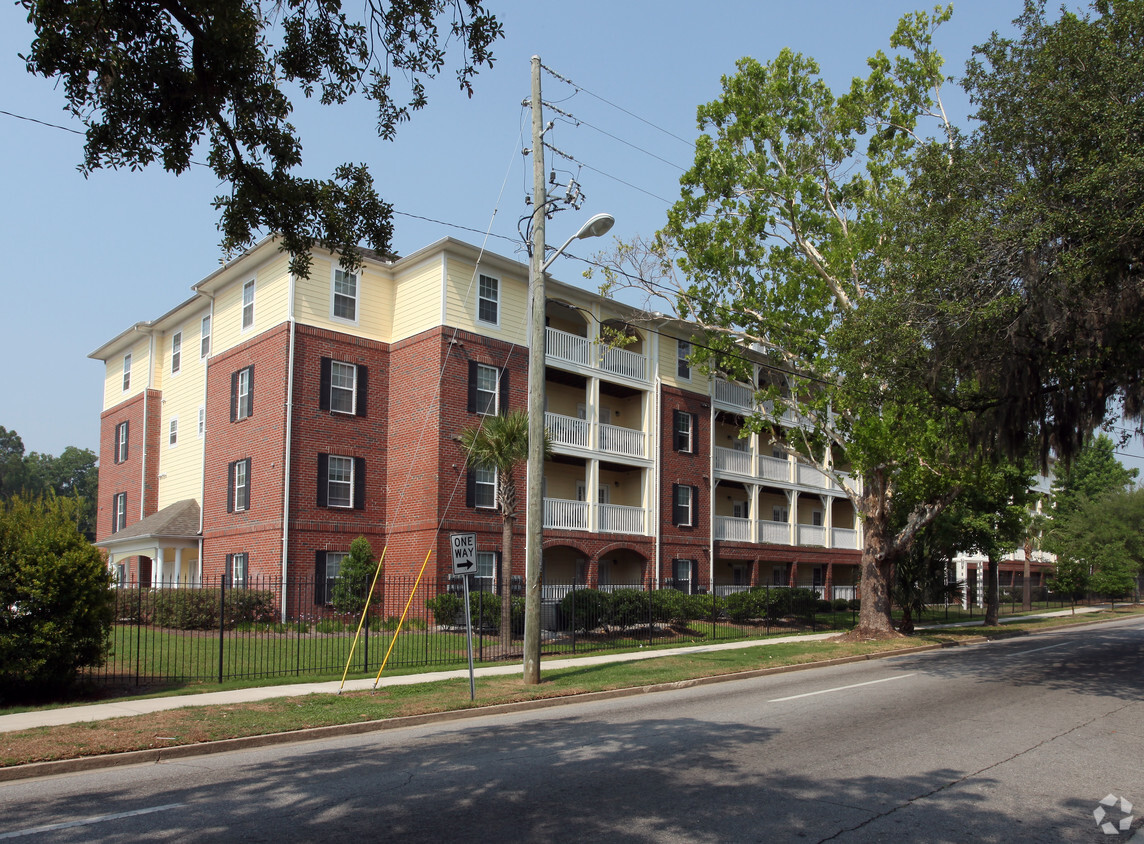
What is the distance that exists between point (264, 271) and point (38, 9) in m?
20.3

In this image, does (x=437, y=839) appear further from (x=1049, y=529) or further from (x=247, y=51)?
(x=1049, y=529)

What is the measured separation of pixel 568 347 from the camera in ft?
97.2

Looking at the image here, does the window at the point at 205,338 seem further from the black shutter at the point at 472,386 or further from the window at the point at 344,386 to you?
the black shutter at the point at 472,386

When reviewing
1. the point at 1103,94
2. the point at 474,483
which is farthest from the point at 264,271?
Result: the point at 1103,94

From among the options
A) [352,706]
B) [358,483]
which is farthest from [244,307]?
[352,706]

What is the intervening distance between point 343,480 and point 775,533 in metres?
19.6

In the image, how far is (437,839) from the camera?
599 centimetres

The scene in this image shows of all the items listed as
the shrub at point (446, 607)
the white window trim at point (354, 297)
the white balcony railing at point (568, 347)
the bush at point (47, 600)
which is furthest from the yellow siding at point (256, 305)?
the bush at point (47, 600)

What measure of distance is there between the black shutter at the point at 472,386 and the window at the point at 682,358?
981 cm

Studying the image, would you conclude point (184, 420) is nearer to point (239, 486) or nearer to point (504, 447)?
point (239, 486)

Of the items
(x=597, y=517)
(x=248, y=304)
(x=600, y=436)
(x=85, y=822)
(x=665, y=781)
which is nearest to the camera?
(x=85, y=822)

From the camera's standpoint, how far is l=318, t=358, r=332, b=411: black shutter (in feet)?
85.3

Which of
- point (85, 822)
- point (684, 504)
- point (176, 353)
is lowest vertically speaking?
point (85, 822)

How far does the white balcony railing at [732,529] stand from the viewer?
35375mm
